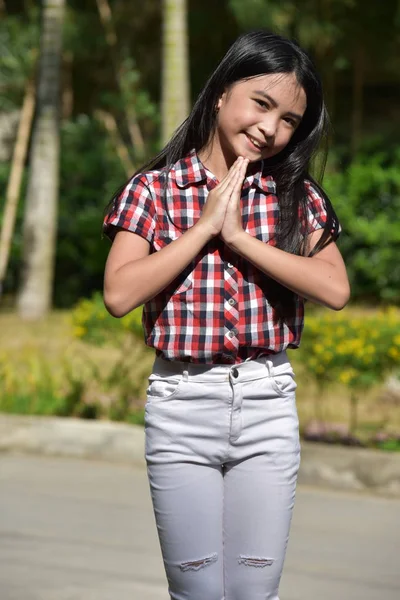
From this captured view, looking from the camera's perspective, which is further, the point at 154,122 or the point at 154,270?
the point at 154,122

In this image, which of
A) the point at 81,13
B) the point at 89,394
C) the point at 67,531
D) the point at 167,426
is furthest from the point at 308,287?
the point at 81,13

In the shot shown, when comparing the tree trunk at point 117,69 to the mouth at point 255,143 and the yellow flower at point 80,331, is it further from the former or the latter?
the mouth at point 255,143

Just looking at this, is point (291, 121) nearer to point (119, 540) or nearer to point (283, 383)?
point (283, 383)

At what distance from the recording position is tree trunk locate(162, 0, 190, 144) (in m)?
11.1

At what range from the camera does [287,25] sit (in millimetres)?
14258

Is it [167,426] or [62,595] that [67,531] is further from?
[167,426]

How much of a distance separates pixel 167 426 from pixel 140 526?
289 centimetres

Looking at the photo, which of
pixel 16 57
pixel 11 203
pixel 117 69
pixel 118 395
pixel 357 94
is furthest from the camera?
pixel 357 94

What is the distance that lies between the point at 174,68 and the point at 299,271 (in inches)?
356

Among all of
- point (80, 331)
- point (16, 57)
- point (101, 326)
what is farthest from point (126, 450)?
point (16, 57)

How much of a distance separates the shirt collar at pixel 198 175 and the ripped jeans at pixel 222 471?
0.39 meters

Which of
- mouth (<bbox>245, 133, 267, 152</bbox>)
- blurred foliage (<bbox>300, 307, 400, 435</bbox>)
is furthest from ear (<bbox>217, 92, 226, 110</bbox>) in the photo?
blurred foliage (<bbox>300, 307, 400, 435</bbox>)

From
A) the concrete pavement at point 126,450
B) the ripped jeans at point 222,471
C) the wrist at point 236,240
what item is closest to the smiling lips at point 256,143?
the wrist at point 236,240

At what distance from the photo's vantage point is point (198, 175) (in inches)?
102
